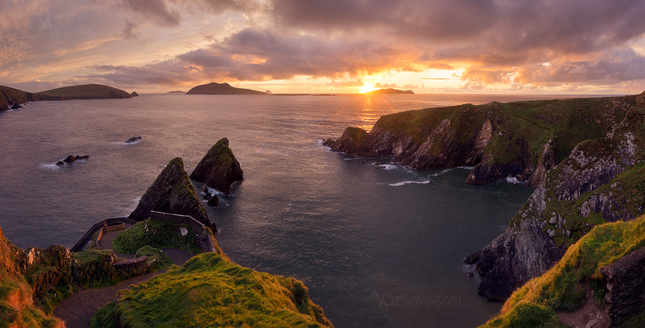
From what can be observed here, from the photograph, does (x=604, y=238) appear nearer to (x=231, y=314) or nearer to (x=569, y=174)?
(x=569, y=174)

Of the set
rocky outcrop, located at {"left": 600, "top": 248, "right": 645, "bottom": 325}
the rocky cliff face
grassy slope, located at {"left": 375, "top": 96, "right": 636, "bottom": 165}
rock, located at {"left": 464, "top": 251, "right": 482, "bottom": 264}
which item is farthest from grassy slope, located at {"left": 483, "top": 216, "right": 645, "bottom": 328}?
grassy slope, located at {"left": 375, "top": 96, "right": 636, "bottom": 165}

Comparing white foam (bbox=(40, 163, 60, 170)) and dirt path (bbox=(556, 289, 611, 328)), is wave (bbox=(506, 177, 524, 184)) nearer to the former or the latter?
dirt path (bbox=(556, 289, 611, 328))

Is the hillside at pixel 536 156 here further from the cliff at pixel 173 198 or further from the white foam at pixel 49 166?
the white foam at pixel 49 166

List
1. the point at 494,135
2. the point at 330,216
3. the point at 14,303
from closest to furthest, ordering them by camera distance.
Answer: the point at 14,303 → the point at 330,216 → the point at 494,135

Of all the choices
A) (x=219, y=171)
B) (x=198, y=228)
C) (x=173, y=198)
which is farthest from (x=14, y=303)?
(x=219, y=171)

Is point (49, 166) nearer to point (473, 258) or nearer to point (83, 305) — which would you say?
point (83, 305)

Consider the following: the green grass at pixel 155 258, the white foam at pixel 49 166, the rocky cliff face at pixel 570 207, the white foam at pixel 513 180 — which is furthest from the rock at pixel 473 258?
the white foam at pixel 49 166

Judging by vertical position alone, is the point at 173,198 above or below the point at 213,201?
above

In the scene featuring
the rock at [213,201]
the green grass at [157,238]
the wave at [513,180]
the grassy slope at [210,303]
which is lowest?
the rock at [213,201]
